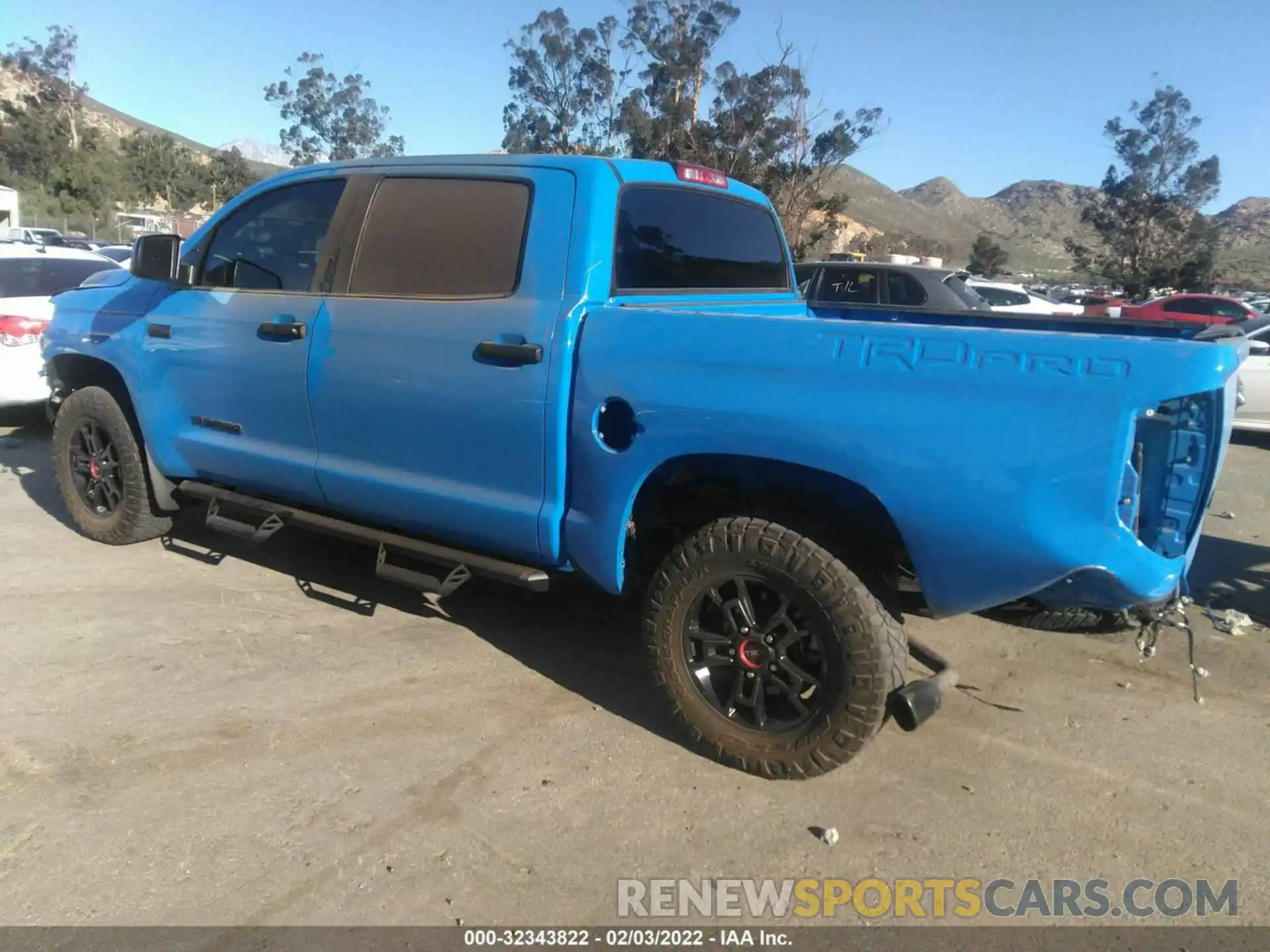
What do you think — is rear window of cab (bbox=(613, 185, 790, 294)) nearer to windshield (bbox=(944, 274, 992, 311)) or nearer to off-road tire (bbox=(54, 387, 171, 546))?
off-road tire (bbox=(54, 387, 171, 546))

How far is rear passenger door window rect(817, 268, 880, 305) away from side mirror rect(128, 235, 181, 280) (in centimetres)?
825

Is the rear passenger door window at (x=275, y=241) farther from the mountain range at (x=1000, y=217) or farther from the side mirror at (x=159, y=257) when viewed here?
the mountain range at (x=1000, y=217)

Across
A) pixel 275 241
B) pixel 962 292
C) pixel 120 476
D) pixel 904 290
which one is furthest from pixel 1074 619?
pixel 962 292

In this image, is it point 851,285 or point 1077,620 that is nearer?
point 1077,620

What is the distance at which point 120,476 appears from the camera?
5.11 m

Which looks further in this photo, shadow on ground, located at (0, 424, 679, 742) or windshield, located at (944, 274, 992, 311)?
windshield, located at (944, 274, 992, 311)

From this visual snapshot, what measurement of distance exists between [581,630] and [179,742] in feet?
5.81

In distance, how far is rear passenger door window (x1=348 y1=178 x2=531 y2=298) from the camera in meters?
3.57

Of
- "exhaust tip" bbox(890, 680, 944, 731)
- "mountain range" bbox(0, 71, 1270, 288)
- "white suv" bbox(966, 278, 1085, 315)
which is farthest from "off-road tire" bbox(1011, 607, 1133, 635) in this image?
"mountain range" bbox(0, 71, 1270, 288)

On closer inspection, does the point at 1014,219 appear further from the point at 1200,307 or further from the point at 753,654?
the point at 753,654

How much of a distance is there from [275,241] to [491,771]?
266 cm

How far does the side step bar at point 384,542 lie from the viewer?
3.56 metres

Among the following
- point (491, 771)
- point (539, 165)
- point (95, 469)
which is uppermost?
point (539, 165)

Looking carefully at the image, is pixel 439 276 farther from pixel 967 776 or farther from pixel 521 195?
pixel 967 776
